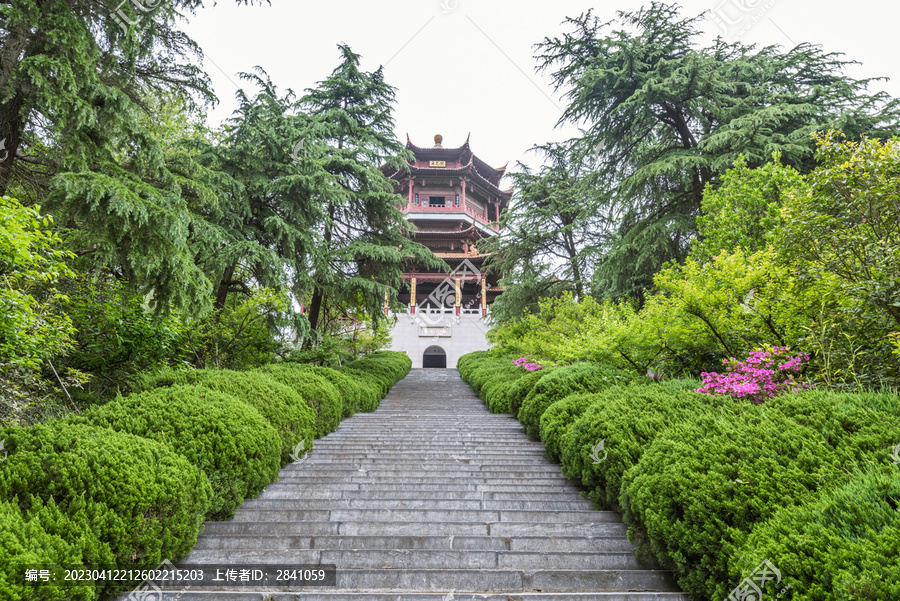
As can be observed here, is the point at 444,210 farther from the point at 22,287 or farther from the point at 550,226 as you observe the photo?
the point at 22,287

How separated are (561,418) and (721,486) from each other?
8.59 ft

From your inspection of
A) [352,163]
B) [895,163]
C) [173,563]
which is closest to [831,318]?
[895,163]

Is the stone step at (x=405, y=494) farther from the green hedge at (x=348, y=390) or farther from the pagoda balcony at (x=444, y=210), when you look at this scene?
the pagoda balcony at (x=444, y=210)

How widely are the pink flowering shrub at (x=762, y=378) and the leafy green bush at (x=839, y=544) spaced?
1.99 m

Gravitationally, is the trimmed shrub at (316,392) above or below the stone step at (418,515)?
above

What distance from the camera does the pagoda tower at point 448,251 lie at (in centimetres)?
2591

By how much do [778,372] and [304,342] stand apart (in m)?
9.05

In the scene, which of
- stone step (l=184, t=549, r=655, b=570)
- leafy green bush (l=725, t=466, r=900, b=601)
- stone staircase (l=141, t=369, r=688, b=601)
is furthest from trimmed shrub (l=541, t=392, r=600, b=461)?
leafy green bush (l=725, t=466, r=900, b=601)

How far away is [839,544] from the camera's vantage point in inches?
80.4

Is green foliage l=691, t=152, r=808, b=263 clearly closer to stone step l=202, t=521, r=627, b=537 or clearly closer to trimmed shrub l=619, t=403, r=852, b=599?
trimmed shrub l=619, t=403, r=852, b=599

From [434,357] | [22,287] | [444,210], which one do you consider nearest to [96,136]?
[22,287]

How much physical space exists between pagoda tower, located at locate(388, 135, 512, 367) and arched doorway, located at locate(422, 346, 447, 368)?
0.06 metres

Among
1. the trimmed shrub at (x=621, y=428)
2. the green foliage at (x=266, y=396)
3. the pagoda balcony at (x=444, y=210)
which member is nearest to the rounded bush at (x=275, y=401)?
the green foliage at (x=266, y=396)

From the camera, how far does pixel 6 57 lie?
15.9 feet
